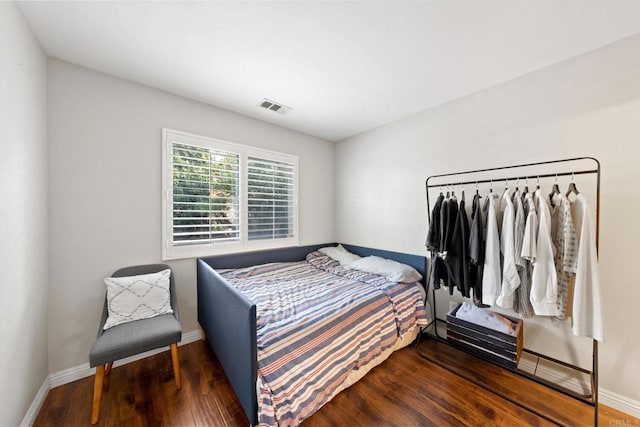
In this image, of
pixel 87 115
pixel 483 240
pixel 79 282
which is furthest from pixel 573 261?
pixel 87 115

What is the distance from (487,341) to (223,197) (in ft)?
9.43

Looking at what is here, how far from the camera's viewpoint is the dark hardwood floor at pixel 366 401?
145cm

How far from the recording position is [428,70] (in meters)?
1.89

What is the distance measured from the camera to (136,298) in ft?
6.01

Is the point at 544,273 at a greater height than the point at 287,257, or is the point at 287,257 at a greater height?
the point at 544,273

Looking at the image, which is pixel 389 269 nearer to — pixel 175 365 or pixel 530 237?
pixel 530 237

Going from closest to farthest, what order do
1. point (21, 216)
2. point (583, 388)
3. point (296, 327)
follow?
point (21, 216), point (296, 327), point (583, 388)

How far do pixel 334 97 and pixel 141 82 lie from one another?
1806 mm

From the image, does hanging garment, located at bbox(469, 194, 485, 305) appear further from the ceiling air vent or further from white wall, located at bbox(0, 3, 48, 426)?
white wall, located at bbox(0, 3, 48, 426)

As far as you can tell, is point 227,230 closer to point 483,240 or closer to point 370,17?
point 370,17

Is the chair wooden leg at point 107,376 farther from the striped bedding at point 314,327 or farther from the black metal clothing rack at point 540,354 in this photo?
the black metal clothing rack at point 540,354

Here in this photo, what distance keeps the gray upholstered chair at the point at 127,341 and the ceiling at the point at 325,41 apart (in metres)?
1.99

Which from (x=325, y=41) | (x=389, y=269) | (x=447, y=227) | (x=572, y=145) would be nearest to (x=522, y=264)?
(x=447, y=227)

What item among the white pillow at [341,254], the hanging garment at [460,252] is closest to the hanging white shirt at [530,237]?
the hanging garment at [460,252]
